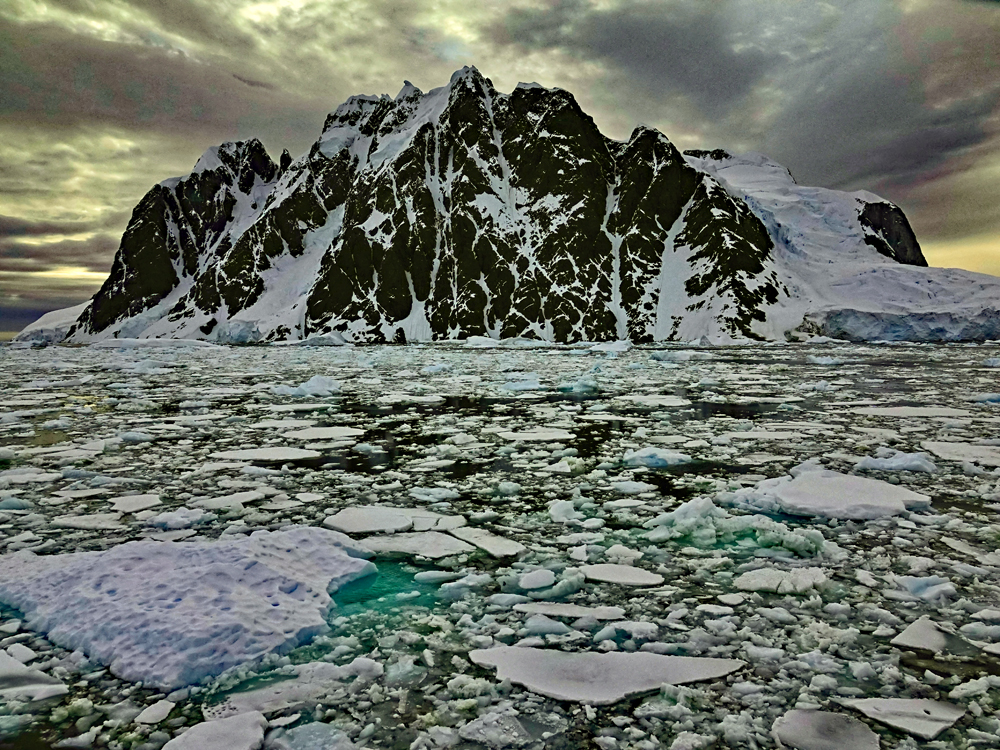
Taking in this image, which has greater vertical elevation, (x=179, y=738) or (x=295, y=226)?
(x=295, y=226)

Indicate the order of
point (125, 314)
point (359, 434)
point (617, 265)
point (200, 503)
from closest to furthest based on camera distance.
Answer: point (200, 503)
point (359, 434)
point (617, 265)
point (125, 314)

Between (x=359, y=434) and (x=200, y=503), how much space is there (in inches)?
149

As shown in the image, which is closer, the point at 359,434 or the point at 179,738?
the point at 179,738

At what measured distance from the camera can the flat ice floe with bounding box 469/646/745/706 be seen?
7.88ft

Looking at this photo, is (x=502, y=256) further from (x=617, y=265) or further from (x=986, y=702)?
(x=986, y=702)

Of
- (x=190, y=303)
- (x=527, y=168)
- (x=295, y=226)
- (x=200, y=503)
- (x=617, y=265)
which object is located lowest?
(x=200, y=503)

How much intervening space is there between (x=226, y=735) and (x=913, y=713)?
260cm

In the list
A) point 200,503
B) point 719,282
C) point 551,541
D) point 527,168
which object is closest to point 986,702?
point 551,541

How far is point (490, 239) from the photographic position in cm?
12594

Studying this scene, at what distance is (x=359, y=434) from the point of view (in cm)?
895

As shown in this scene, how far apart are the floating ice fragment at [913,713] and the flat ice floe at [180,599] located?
2478mm

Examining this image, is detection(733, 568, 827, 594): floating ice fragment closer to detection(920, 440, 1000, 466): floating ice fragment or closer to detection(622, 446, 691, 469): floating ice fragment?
detection(622, 446, 691, 469): floating ice fragment

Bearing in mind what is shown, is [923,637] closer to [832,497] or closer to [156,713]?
[832,497]

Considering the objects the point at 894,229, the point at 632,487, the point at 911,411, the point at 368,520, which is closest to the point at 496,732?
the point at 368,520
